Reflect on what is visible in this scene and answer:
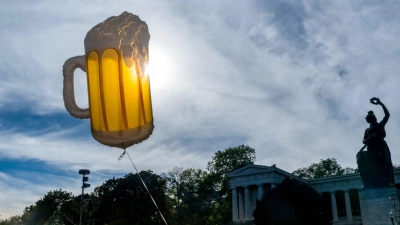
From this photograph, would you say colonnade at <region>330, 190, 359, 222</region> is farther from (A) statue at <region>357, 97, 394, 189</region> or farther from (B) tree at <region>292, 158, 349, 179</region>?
(A) statue at <region>357, 97, 394, 189</region>

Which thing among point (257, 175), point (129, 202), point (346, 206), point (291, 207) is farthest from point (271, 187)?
point (129, 202)

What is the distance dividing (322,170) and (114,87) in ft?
264

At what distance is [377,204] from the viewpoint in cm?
1653

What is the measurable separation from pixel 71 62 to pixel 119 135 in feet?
3.09

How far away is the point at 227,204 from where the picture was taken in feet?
218

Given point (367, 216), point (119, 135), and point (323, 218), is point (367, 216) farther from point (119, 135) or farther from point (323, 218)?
point (323, 218)

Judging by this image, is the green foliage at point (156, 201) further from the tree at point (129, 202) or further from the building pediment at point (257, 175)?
the building pediment at point (257, 175)

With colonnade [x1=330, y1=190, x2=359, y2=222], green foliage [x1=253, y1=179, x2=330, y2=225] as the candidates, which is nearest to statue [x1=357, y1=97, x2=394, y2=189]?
green foliage [x1=253, y1=179, x2=330, y2=225]

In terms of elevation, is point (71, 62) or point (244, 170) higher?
point (244, 170)

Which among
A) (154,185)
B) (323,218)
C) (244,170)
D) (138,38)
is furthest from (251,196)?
(138,38)

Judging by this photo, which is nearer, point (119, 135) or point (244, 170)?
point (119, 135)

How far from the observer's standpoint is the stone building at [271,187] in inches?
2162

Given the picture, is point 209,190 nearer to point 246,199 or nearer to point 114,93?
point 246,199

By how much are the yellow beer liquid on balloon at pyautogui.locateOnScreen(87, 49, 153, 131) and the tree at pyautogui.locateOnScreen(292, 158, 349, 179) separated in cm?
7810
